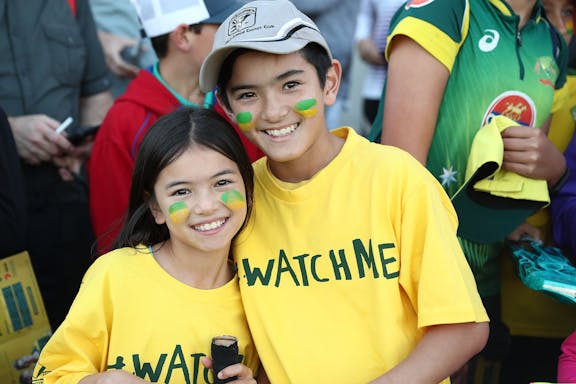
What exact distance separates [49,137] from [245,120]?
1335 mm

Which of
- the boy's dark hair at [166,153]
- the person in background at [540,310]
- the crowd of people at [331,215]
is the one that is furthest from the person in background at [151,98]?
the person in background at [540,310]

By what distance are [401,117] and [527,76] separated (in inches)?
19.3

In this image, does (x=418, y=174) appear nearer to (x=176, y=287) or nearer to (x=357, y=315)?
(x=357, y=315)

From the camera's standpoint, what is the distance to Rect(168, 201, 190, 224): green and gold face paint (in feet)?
8.36

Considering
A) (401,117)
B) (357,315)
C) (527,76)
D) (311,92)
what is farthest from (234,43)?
(527,76)

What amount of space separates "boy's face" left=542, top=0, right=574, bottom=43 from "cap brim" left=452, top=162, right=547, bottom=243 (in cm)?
98

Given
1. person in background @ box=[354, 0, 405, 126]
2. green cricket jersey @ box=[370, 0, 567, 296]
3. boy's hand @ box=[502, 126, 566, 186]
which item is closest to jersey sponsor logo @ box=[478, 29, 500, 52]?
green cricket jersey @ box=[370, 0, 567, 296]

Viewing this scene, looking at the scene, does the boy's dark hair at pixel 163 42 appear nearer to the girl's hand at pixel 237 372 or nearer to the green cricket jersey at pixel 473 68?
the green cricket jersey at pixel 473 68

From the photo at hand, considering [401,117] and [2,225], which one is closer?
[401,117]

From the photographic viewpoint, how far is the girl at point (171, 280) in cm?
246

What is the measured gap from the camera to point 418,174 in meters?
2.41

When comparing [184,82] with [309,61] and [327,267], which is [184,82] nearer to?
[309,61]

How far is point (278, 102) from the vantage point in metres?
2.50

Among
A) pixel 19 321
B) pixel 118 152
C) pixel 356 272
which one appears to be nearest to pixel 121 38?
pixel 118 152
